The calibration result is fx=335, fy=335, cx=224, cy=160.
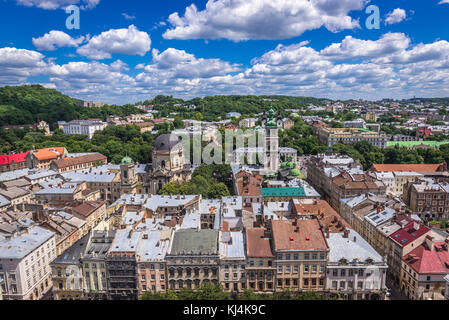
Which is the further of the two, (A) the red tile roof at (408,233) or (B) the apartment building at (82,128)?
(B) the apartment building at (82,128)

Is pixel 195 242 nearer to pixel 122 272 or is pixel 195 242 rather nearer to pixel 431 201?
pixel 122 272

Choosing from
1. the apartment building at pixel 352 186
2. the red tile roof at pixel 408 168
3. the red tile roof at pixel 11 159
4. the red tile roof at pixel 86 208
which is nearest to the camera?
the red tile roof at pixel 86 208

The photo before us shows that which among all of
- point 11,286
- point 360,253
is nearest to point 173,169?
point 11,286

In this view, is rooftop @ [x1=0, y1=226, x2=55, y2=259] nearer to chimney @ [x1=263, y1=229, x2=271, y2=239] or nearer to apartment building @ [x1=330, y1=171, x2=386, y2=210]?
chimney @ [x1=263, y1=229, x2=271, y2=239]

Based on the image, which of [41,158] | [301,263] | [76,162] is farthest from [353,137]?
[41,158]

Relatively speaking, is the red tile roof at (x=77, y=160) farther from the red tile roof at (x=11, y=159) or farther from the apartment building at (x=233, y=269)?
the apartment building at (x=233, y=269)

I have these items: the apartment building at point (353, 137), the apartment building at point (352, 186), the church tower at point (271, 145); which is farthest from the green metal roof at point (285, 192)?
the apartment building at point (353, 137)
